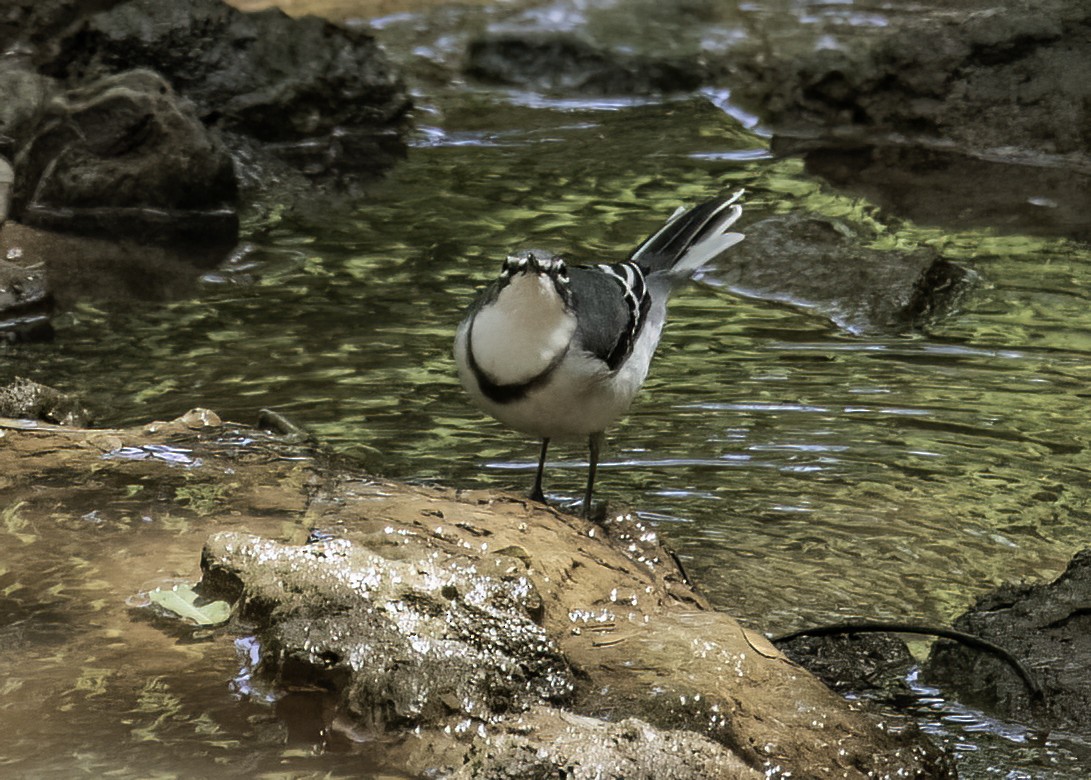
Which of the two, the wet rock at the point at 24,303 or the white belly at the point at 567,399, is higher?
the white belly at the point at 567,399

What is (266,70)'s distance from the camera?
38.9ft

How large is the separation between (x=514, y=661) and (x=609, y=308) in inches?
67.8

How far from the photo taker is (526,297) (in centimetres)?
469

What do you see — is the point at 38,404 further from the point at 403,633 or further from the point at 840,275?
the point at 840,275

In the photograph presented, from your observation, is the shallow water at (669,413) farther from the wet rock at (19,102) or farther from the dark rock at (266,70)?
the wet rock at (19,102)

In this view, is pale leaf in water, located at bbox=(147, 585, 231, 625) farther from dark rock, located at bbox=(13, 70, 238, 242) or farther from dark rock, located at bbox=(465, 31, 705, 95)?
dark rock, located at bbox=(465, 31, 705, 95)

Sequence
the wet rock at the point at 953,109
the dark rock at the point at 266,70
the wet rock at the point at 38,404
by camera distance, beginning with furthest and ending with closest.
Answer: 1. the dark rock at the point at 266,70
2. the wet rock at the point at 953,109
3. the wet rock at the point at 38,404

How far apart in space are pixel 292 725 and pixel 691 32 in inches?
478

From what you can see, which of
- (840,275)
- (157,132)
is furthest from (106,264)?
(840,275)

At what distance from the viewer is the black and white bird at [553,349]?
4711 millimetres

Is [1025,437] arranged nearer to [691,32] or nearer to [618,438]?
[618,438]

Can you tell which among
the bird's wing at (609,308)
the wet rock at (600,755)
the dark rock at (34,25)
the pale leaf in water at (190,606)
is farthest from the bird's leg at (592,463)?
the dark rock at (34,25)

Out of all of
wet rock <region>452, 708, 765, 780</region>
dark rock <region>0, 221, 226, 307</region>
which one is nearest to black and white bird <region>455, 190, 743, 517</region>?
wet rock <region>452, 708, 765, 780</region>

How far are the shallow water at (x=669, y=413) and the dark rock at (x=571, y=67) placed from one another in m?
2.74
